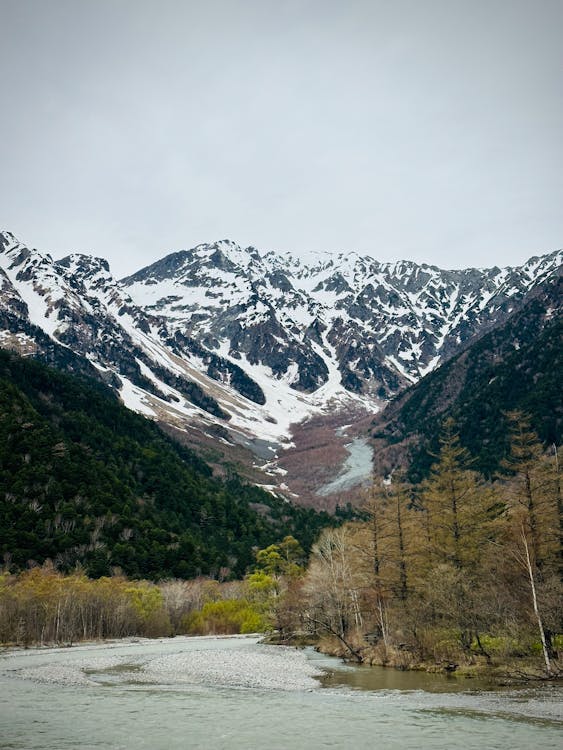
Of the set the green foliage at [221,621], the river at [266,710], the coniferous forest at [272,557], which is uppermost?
the coniferous forest at [272,557]

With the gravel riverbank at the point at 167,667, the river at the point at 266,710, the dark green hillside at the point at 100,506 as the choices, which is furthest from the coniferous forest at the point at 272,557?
the river at the point at 266,710

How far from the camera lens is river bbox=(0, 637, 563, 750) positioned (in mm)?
25625

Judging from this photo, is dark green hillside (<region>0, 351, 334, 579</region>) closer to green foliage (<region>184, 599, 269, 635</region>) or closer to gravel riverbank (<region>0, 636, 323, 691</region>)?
green foliage (<region>184, 599, 269, 635</region>)

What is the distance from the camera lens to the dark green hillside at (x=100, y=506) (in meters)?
130

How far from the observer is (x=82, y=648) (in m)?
84.9

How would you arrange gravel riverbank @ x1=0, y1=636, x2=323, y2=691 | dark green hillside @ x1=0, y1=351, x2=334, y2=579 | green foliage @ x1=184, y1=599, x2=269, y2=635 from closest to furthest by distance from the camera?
gravel riverbank @ x1=0, y1=636, x2=323, y2=691 → green foliage @ x1=184, y1=599, x2=269, y2=635 → dark green hillside @ x1=0, y1=351, x2=334, y2=579

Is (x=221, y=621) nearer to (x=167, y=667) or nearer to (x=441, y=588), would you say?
(x=167, y=667)

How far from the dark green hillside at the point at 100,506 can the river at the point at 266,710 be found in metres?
75.2

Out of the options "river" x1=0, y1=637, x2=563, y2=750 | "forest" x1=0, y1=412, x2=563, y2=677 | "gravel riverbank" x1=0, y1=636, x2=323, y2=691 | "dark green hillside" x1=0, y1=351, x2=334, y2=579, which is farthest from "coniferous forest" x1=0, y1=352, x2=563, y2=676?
"river" x1=0, y1=637, x2=563, y2=750

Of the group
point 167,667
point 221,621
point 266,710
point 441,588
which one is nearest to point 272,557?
point 221,621

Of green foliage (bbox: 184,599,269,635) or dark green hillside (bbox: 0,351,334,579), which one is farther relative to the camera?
dark green hillside (bbox: 0,351,334,579)

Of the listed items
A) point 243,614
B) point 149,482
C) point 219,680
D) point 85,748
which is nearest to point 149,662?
point 219,680

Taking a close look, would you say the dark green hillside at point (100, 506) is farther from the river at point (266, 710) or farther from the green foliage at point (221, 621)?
the river at point (266, 710)

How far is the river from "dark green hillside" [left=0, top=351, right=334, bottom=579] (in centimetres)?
7519
